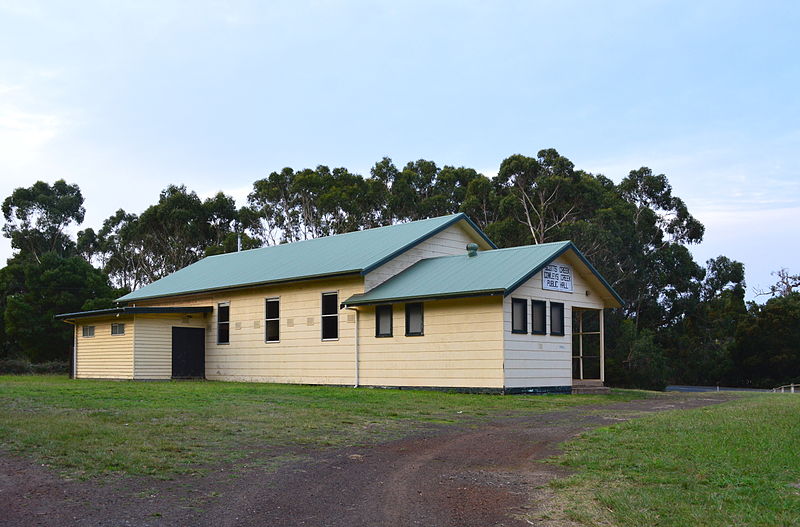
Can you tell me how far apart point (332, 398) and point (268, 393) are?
2.43 meters

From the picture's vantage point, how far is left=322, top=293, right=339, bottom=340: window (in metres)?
26.9

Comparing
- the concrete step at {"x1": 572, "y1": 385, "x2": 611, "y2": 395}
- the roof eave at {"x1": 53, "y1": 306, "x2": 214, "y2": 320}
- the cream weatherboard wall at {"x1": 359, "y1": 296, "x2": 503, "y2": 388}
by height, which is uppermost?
the roof eave at {"x1": 53, "y1": 306, "x2": 214, "y2": 320}

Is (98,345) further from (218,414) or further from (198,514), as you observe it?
(198,514)

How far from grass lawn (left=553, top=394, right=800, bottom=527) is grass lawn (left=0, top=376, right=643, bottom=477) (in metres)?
3.60

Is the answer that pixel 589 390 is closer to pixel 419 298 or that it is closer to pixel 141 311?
pixel 419 298

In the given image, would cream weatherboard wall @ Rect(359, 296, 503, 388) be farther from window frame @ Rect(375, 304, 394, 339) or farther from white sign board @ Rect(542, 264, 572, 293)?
white sign board @ Rect(542, 264, 572, 293)

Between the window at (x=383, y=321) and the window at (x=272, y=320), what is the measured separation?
524cm

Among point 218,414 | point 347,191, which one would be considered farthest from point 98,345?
point 347,191

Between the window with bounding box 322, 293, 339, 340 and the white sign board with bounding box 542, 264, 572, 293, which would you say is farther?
the window with bounding box 322, 293, 339, 340

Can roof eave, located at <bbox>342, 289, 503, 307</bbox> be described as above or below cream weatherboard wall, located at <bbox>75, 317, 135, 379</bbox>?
above

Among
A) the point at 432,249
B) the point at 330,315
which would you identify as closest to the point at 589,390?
the point at 432,249

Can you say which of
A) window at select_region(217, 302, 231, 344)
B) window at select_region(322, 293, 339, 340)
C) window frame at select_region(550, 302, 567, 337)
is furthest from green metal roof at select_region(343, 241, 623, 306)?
window at select_region(217, 302, 231, 344)

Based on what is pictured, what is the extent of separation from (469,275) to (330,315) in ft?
18.6

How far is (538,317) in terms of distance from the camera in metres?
23.9
